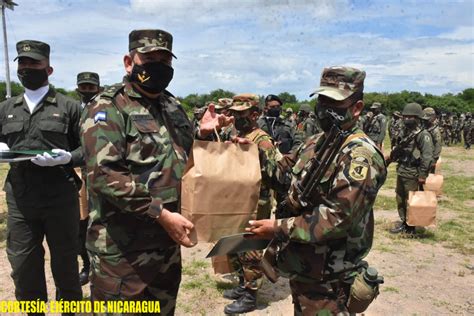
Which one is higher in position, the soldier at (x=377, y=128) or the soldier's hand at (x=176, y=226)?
the soldier's hand at (x=176, y=226)

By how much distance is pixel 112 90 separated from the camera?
240cm

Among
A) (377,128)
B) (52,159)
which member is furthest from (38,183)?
(377,128)

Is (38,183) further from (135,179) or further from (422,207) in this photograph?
(422,207)

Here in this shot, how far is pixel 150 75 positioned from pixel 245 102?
1962 mm

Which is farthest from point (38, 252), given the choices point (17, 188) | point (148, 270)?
point (148, 270)

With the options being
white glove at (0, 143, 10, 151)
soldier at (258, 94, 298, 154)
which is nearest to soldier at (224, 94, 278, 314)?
white glove at (0, 143, 10, 151)

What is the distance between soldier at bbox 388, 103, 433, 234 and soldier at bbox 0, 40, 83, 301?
17.5 feet

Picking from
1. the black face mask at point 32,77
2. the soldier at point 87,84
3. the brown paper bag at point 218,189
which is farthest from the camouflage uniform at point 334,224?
the soldier at point 87,84

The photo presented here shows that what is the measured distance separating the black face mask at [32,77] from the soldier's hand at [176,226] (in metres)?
1.92

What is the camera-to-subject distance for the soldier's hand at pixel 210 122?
266cm

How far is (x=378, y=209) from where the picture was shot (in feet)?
29.9

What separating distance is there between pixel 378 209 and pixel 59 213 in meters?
7.59

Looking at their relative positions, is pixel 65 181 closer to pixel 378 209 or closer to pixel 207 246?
pixel 207 246

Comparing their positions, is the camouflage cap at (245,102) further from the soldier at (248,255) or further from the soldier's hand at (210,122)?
the soldier's hand at (210,122)
